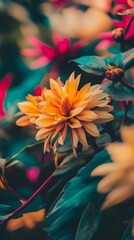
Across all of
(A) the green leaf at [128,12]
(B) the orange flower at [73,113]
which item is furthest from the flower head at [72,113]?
(A) the green leaf at [128,12]


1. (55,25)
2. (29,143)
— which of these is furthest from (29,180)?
(55,25)

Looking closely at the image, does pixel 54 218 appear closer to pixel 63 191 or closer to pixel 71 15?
pixel 63 191

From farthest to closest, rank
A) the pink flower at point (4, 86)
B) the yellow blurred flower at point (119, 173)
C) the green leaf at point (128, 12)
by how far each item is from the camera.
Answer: the pink flower at point (4, 86), the green leaf at point (128, 12), the yellow blurred flower at point (119, 173)

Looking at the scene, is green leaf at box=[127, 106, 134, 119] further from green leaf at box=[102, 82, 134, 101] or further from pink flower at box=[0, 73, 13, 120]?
pink flower at box=[0, 73, 13, 120]

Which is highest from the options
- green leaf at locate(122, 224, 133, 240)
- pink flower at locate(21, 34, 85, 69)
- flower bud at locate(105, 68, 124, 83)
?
pink flower at locate(21, 34, 85, 69)

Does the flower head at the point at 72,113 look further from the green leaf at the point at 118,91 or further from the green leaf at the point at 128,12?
the green leaf at the point at 128,12

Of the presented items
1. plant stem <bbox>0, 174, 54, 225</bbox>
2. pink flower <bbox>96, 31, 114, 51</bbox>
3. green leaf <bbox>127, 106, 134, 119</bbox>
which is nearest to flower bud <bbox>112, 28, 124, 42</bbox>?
pink flower <bbox>96, 31, 114, 51</bbox>

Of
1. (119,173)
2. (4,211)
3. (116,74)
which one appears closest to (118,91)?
(116,74)
